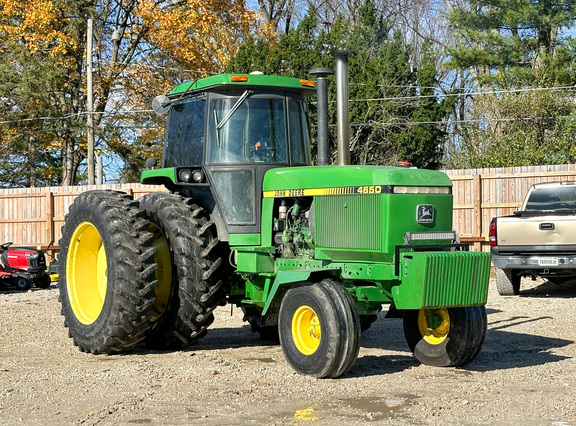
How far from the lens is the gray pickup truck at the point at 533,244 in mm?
13992

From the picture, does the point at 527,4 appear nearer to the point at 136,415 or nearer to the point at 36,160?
the point at 36,160

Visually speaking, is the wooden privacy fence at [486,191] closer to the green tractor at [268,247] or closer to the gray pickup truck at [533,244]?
the gray pickup truck at [533,244]

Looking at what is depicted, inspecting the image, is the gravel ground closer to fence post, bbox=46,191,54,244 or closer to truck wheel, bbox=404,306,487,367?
truck wheel, bbox=404,306,487,367

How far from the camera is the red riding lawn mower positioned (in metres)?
16.9

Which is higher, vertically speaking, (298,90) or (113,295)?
(298,90)

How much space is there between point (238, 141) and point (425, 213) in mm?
2135

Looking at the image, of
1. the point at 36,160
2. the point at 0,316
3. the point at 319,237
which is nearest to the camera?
the point at 319,237

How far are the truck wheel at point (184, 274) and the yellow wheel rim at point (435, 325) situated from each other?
2.02m

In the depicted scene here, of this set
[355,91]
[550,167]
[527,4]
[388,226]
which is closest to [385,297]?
[388,226]

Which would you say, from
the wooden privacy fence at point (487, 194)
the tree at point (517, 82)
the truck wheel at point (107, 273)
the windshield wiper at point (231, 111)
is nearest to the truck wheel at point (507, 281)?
the wooden privacy fence at point (487, 194)

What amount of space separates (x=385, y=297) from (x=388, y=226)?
2.11ft

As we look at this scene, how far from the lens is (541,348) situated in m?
9.37

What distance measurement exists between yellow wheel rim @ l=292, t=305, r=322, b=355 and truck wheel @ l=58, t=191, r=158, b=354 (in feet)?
5.09

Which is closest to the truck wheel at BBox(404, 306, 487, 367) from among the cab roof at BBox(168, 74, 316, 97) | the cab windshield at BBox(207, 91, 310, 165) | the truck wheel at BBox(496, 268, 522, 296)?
the cab windshield at BBox(207, 91, 310, 165)
